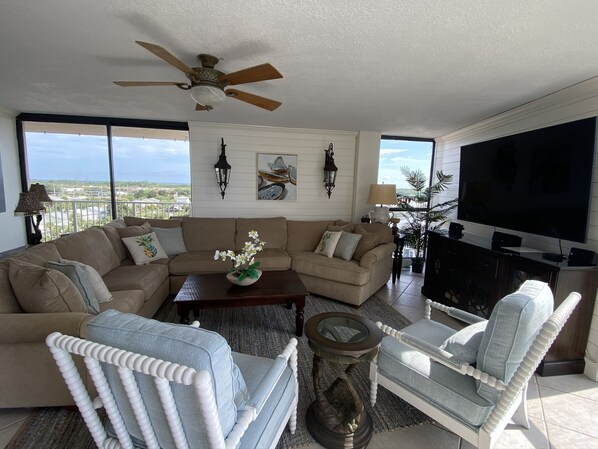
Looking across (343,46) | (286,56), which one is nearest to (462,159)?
(343,46)

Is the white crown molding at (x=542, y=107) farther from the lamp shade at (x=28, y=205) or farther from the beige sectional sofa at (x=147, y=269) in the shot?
the lamp shade at (x=28, y=205)

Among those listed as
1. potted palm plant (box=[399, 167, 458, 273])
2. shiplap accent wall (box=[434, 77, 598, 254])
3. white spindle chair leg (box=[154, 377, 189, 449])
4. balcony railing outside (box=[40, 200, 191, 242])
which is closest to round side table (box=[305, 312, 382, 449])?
white spindle chair leg (box=[154, 377, 189, 449])

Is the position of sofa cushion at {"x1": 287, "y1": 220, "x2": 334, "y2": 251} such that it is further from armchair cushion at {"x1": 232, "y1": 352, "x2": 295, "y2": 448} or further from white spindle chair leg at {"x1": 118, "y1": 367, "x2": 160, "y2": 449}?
white spindle chair leg at {"x1": 118, "y1": 367, "x2": 160, "y2": 449}

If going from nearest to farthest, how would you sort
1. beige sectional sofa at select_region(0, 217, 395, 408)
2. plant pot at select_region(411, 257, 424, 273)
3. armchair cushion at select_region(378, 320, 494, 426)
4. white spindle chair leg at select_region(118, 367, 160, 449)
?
white spindle chair leg at select_region(118, 367, 160, 449) < armchair cushion at select_region(378, 320, 494, 426) < beige sectional sofa at select_region(0, 217, 395, 408) < plant pot at select_region(411, 257, 424, 273)

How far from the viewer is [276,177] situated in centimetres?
460

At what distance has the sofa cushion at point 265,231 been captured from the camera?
414 cm

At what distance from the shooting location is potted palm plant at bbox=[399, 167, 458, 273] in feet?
14.2

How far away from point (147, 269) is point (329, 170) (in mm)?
2987

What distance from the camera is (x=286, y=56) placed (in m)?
2.07

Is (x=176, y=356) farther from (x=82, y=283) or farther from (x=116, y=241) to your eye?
(x=116, y=241)

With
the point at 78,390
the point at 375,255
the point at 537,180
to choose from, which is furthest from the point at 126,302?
the point at 537,180

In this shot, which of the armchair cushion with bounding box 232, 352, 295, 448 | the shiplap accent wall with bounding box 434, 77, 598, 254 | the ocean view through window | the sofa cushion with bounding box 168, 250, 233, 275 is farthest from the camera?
the ocean view through window

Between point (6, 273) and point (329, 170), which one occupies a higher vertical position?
point (329, 170)

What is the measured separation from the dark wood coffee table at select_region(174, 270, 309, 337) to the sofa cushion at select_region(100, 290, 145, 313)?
32 centimetres
